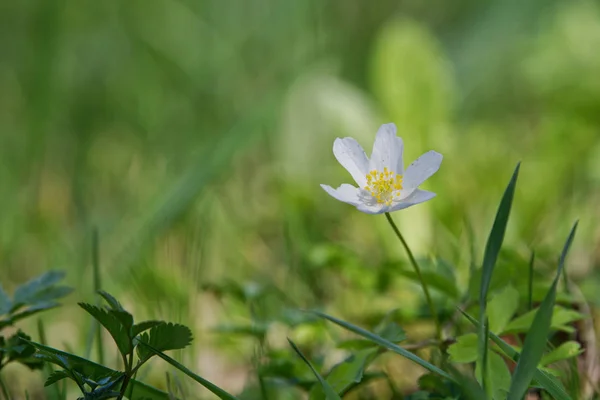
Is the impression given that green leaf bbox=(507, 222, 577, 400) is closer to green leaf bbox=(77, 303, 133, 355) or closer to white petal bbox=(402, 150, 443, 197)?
white petal bbox=(402, 150, 443, 197)

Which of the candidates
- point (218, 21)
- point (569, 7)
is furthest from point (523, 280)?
point (218, 21)

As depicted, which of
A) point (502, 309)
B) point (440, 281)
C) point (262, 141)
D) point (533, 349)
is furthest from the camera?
point (262, 141)

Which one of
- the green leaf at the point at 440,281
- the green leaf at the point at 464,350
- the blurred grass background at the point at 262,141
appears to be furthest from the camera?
the blurred grass background at the point at 262,141

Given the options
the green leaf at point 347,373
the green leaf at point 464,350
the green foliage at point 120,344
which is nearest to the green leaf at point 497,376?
the green leaf at point 464,350

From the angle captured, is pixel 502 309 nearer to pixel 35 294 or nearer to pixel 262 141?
pixel 35 294

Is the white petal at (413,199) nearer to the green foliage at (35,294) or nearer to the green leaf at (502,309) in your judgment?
the green leaf at (502,309)

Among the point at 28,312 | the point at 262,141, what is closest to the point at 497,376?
the point at 28,312
